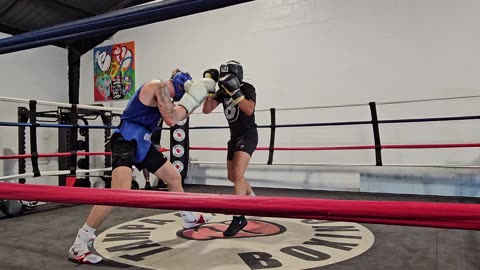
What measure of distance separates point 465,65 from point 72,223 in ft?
12.9

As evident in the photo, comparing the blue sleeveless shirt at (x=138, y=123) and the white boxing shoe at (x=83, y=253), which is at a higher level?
the blue sleeveless shirt at (x=138, y=123)

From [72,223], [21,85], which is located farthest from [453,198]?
[21,85]

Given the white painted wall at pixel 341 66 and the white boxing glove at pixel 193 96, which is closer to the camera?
the white boxing glove at pixel 193 96

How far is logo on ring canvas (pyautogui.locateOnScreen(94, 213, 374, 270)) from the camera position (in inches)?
67.2

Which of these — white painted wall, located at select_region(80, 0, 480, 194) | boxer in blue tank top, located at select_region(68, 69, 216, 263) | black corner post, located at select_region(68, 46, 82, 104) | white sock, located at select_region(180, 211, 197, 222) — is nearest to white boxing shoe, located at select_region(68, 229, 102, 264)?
boxer in blue tank top, located at select_region(68, 69, 216, 263)

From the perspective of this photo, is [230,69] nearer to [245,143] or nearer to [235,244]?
[245,143]

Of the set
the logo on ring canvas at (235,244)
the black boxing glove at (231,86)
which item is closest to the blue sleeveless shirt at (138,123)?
the black boxing glove at (231,86)

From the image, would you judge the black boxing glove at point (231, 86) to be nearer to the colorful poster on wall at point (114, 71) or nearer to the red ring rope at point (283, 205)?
the red ring rope at point (283, 205)

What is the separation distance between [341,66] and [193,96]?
309cm

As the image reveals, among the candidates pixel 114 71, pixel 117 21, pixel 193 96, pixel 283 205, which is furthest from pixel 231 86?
pixel 114 71

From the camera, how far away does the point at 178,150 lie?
170 inches

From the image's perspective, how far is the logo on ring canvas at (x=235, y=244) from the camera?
1708mm

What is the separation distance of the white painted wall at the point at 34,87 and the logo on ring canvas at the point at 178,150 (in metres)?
2.10

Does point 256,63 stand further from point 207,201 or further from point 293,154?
point 207,201
